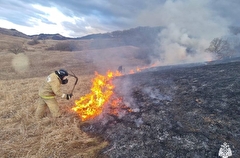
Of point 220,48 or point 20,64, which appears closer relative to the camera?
point 20,64

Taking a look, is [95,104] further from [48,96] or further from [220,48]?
[220,48]

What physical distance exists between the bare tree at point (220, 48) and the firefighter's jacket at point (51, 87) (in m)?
18.3

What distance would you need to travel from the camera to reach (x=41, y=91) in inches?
284

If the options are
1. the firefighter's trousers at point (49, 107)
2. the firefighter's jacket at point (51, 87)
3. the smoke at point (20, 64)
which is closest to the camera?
the firefighter's jacket at point (51, 87)

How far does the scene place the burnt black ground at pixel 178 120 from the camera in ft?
16.2

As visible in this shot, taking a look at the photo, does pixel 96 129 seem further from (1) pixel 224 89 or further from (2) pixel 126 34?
(2) pixel 126 34

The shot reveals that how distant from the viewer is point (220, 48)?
2134 centimetres

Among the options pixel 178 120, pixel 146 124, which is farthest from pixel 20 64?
pixel 178 120

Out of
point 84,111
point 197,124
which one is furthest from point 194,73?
point 84,111

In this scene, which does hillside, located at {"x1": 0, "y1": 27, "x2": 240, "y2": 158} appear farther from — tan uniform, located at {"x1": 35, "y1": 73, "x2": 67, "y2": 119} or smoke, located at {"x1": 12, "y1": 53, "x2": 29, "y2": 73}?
smoke, located at {"x1": 12, "y1": 53, "x2": 29, "y2": 73}

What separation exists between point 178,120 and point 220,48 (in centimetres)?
1822

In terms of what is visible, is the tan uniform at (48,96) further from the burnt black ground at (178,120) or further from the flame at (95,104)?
the burnt black ground at (178,120)

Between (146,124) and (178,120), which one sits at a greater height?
(178,120)

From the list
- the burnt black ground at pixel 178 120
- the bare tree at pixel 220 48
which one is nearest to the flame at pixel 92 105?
the burnt black ground at pixel 178 120
